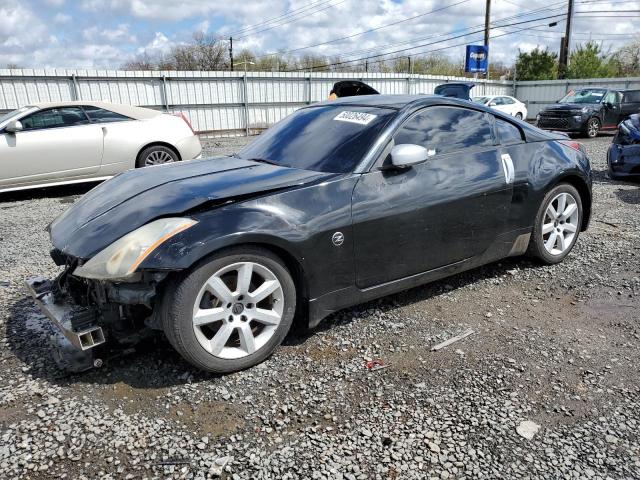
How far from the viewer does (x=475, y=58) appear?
26.4m

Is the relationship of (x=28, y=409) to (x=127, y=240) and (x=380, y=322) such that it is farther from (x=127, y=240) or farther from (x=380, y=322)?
(x=380, y=322)

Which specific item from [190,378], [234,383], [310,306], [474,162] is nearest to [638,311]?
[474,162]

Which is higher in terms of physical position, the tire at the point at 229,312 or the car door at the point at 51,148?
the car door at the point at 51,148

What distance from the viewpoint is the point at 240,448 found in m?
2.36

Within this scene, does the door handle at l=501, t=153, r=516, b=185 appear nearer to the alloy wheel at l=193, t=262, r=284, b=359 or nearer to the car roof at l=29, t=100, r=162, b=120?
the alloy wheel at l=193, t=262, r=284, b=359

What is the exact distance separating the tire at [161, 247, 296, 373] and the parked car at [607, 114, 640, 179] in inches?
300

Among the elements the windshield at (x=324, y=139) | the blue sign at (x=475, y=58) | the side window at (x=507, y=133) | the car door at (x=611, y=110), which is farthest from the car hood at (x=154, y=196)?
the blue sign at (x=475, y=58)

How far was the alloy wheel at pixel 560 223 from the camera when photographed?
14.6ft

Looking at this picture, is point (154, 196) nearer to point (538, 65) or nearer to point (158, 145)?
point (158, 145)

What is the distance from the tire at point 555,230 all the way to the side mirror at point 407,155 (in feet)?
5.07

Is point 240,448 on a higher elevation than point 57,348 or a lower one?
lower

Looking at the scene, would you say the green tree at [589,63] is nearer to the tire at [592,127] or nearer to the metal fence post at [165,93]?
the tire at [592,127]

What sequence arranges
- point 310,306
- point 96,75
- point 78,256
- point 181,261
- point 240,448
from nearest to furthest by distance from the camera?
point 240,448, point 181,261, point 78,256, point 310,306, point 96,75

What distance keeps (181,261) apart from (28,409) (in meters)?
1.12
